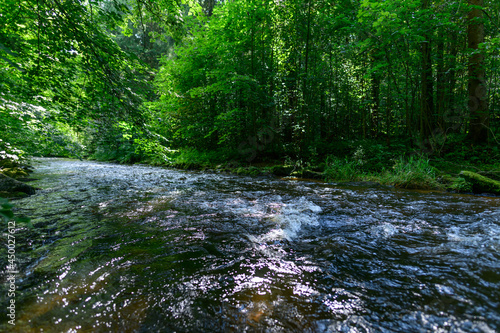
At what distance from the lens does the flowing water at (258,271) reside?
1521 millimetres

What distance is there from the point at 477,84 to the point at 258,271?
1159 centimetres

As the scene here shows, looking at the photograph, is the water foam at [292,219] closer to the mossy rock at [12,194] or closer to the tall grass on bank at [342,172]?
the tall grass on bank at [342,172]

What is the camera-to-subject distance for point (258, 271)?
6.95 ft

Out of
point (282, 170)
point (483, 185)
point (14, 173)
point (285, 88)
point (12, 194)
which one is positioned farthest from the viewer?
point (285, 88)

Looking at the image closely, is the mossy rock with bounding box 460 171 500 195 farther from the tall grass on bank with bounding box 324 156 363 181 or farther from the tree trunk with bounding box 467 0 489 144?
the tree trunk with bounding box 467 0 489 144

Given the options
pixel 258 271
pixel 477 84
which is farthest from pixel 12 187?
pixel 477 84

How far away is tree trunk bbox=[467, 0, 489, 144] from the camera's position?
8.23 metres

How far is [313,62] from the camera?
35.8 ft

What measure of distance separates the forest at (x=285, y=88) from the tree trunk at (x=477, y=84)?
0.15ft

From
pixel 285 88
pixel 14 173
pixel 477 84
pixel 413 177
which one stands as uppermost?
pixel 285 88

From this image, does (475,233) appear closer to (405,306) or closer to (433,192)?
(405,306)

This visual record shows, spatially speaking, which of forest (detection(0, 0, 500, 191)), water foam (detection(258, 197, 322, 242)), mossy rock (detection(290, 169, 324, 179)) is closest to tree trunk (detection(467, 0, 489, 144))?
forest (detection(0, 0, 500, 191))

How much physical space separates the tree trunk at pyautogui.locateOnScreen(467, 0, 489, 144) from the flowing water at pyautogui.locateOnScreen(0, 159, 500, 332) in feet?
22.9

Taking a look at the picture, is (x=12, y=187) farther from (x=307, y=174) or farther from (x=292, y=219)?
(x=307, y=174)
